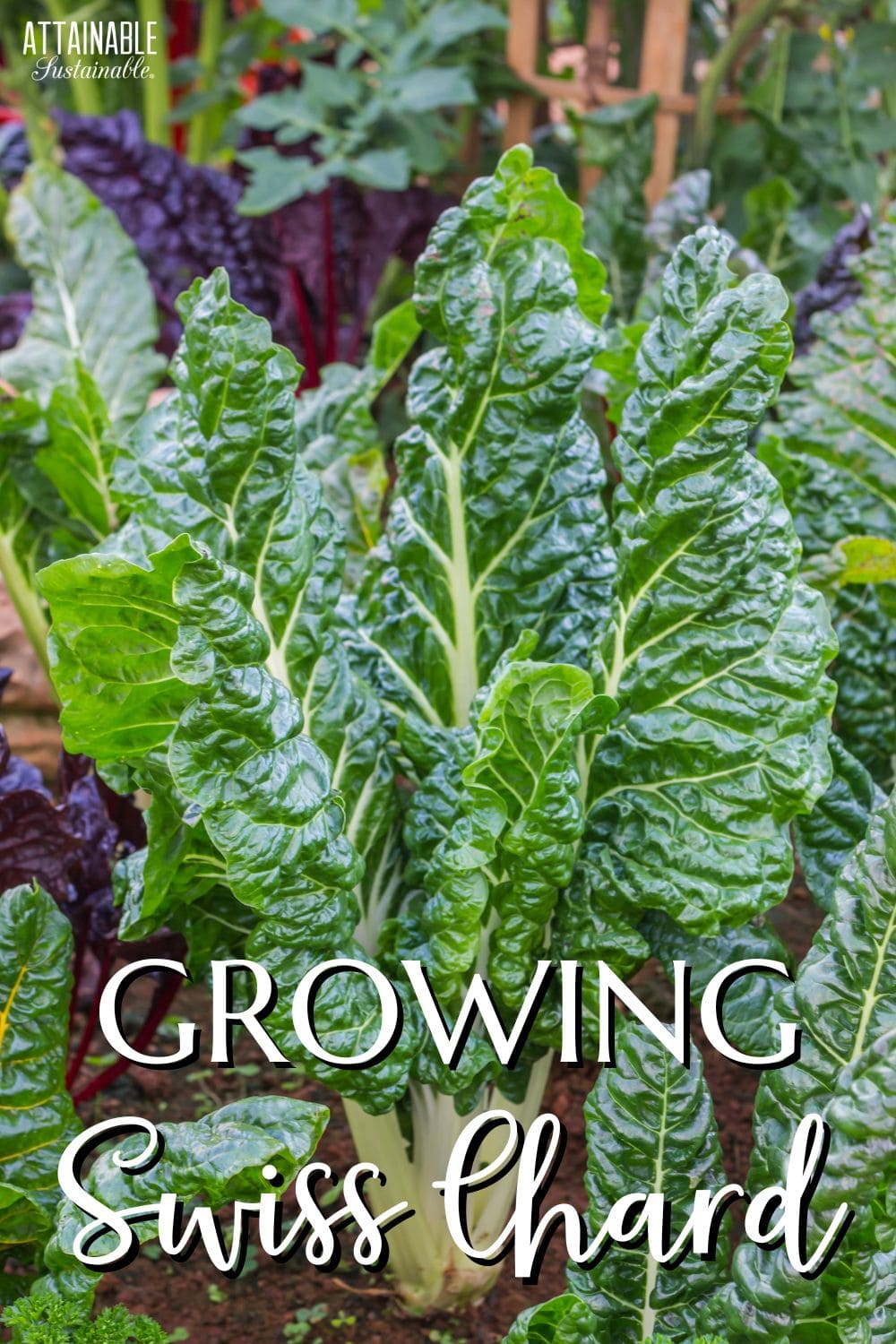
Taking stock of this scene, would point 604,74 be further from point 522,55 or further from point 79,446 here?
point 79,446

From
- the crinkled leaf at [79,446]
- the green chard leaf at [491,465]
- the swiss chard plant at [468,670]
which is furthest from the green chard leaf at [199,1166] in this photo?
the crinkled leaf at [79,446]

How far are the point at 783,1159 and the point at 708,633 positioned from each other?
50 centimetres

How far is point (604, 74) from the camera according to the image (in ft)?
11.4

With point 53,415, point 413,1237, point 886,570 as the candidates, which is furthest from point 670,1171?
point 53,415

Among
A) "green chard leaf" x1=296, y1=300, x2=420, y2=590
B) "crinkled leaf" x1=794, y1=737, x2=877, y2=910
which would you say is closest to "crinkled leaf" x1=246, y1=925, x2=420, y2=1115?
"crinkled leaf" x1=794, y1=737, x2=877, y2=910

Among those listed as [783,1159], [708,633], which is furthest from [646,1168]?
[708,633]

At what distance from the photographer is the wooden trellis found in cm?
335

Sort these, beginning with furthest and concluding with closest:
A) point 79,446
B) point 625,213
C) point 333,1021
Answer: point 625,213 < point 79,446 < point 333,1021

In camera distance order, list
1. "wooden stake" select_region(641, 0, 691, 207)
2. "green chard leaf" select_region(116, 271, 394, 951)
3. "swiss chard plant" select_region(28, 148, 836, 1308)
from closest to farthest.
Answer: "swiss chard plant" select_region(28, 148, 836, 1308) < "green chard leaf" select_region(116, 271, 394, 951) < "wooden stake" select_region(641, 0, 691, 207)

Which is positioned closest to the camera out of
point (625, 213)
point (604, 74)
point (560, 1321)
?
point (560, 1321)

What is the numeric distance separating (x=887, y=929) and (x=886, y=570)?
699 millimetres

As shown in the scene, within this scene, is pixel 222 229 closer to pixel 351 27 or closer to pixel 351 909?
pixel 351 27

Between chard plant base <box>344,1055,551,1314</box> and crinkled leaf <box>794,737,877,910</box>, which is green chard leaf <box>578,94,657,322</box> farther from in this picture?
chard plant base <box>344,1055,551,1314</box>

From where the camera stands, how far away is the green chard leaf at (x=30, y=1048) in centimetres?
144
